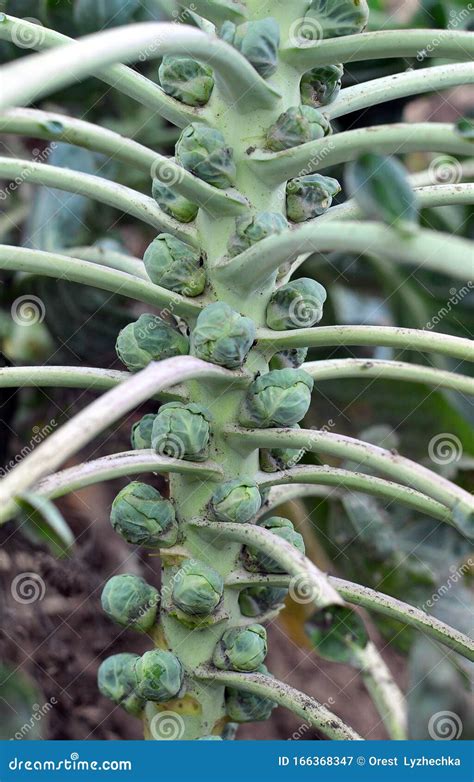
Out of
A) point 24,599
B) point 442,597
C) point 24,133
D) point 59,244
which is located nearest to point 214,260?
point 24,133

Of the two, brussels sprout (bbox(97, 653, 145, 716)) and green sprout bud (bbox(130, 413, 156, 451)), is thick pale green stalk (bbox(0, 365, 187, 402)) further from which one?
brussels sprout (bbox(97, 653, 145, 716))

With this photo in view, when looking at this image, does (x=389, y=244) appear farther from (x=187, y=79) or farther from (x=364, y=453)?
(x=187, y=79)

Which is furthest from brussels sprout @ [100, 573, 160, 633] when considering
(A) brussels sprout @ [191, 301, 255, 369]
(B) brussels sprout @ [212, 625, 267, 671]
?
(A) brussels sprout @ [191, 301, 255, 369]

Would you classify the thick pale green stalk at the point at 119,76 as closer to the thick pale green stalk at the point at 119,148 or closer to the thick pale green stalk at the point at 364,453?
the thick pale green stalk at the point at 119,148

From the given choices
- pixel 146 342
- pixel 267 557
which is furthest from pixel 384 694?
pixel 146 342

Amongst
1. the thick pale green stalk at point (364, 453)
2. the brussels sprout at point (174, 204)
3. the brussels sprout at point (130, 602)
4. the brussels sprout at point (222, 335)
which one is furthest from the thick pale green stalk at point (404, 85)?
the brussels sprout at point (130, 602)

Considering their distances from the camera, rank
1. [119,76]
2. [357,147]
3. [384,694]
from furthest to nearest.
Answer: [384,694], [119,76], [357,147]

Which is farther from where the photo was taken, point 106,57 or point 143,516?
point 143,516
